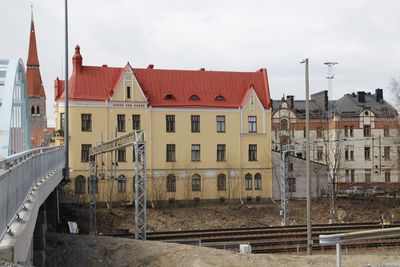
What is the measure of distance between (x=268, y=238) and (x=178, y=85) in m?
26.9

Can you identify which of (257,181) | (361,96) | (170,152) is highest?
(361,96)

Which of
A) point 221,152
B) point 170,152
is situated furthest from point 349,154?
point 170,152

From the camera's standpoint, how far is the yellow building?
5056 centimetres

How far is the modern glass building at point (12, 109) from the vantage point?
18.6m

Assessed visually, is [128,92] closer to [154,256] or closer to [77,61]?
[77,61]

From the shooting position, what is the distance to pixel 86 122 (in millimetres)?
50656

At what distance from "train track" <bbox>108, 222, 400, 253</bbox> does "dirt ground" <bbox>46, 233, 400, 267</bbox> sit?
14.6ft

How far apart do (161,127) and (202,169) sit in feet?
18.0

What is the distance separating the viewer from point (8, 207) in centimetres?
944

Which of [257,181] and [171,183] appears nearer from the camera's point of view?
[171,183]

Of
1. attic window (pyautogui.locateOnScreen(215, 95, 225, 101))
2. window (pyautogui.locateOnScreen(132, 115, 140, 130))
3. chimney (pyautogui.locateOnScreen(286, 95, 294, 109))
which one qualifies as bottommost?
window (pyautogui.locateOnScreen(132, 115, 140, 130))

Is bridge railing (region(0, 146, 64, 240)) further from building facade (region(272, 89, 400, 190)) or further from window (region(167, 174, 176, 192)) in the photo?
building facade (region(272, 89, 400, 190))

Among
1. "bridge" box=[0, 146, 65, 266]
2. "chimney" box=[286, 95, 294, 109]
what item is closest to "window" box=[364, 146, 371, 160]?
"chimney" box=[286, 95, 294, 109]

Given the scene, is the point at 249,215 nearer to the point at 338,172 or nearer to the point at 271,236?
the point at 271,236
